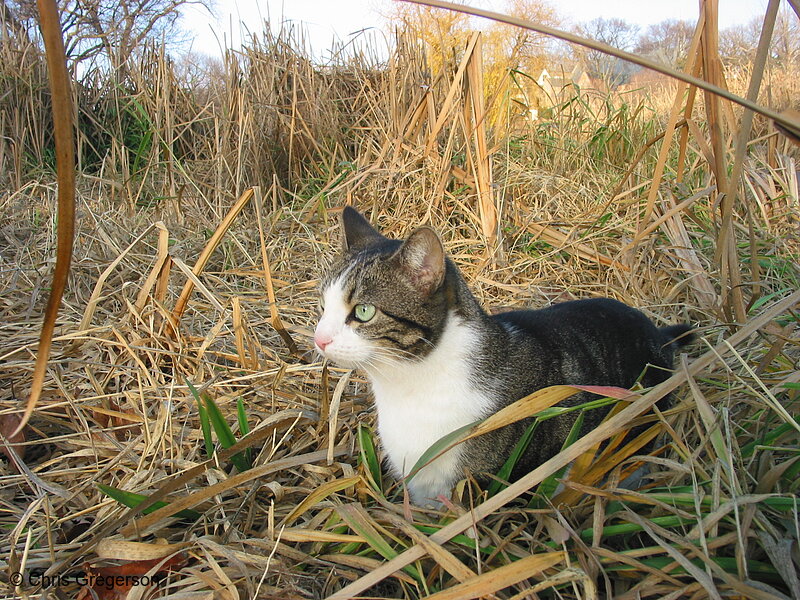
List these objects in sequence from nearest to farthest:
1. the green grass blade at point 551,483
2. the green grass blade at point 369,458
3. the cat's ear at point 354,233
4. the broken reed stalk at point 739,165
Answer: the broken reed stalk at point 739,165, the green grass blade at point 551,483, the green grass blade at point 369,458, the cat's ear at point 354,233

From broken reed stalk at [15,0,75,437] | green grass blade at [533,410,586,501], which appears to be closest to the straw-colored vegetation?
green grass blade at [533,410,586,501]

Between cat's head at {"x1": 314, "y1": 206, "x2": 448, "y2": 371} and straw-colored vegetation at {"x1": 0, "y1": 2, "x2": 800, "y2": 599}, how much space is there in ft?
0.84

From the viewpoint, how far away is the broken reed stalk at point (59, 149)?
419mm

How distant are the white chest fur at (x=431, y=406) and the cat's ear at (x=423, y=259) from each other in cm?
11

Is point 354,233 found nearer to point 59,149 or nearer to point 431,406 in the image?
point 431,406

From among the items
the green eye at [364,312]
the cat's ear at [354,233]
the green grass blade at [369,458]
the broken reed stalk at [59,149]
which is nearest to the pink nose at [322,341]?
the green eye at [364,312]

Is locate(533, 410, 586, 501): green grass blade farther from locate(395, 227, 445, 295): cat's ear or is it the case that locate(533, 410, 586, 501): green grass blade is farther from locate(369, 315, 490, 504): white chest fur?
locate(395, 227, 445, 295): cat's ear

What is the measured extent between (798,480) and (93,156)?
178 inches

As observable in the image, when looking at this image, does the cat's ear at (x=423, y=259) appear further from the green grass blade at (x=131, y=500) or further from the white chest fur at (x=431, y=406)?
the green grass blade at (x=131, y=500)

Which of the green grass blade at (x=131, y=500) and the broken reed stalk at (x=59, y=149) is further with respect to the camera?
the green grass blade at (x=131, y=500)

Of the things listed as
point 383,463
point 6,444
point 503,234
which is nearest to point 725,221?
point 383,463

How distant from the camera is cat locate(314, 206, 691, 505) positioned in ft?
4.04

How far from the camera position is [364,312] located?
1.29 metres

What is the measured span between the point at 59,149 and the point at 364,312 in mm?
876
